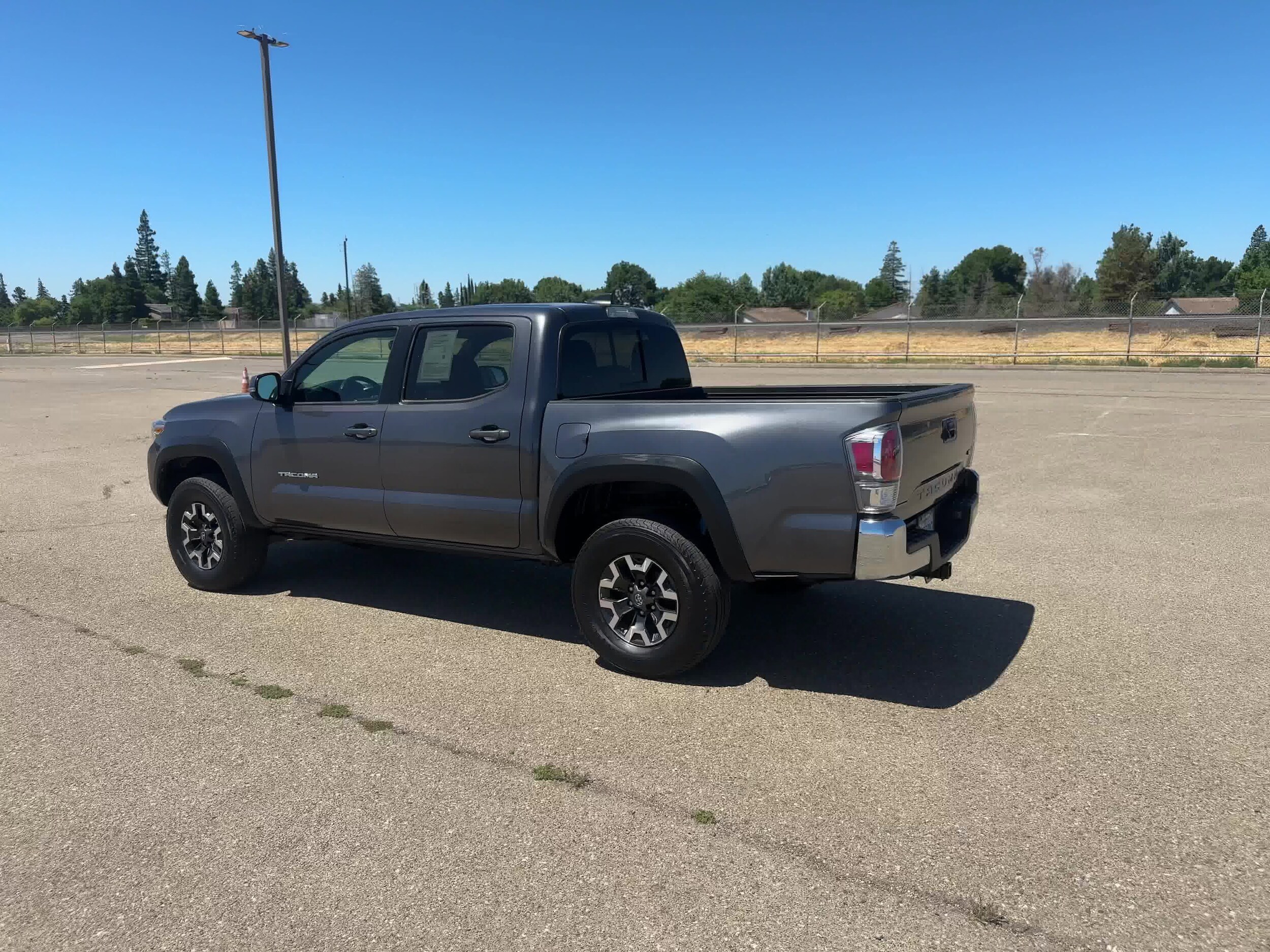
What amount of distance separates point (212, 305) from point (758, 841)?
533 feet

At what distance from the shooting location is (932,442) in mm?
4383

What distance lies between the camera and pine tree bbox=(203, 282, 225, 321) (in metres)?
136

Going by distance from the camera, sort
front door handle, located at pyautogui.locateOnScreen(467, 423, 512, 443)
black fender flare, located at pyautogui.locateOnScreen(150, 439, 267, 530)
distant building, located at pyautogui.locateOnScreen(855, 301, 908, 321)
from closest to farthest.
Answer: front door handle, located at pyautogui.locateOnScreen(467, 423, 512, 443), black fender flare, located at pyautogui.locateOnScreen(150, 439, 267, 530), distant building, located at pyautogui.locateOnScreen(855, 301, 908, 321)

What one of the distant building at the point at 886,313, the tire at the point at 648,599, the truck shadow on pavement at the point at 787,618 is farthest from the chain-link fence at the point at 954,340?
the tire at the point at 648,599

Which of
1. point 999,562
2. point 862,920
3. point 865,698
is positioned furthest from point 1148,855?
point 999,562

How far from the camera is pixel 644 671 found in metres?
4.51

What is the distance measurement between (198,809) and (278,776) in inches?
12.6

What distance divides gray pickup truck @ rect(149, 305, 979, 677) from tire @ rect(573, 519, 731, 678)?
11 mm

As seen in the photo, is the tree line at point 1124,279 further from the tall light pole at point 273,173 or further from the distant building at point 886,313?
the tall light pole at point 273,173

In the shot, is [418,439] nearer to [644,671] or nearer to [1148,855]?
[644,671]

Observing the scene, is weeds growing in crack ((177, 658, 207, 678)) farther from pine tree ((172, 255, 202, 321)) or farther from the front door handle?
pine tree ((172, 255, 202, 321))

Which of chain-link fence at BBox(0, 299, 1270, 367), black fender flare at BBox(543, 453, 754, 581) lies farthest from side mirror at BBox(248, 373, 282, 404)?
chain-link fence at BBox(0, 299, 1270, 367)

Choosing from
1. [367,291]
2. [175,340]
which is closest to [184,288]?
[367,291]

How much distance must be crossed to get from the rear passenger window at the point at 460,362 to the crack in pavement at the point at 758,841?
5.89 feet
